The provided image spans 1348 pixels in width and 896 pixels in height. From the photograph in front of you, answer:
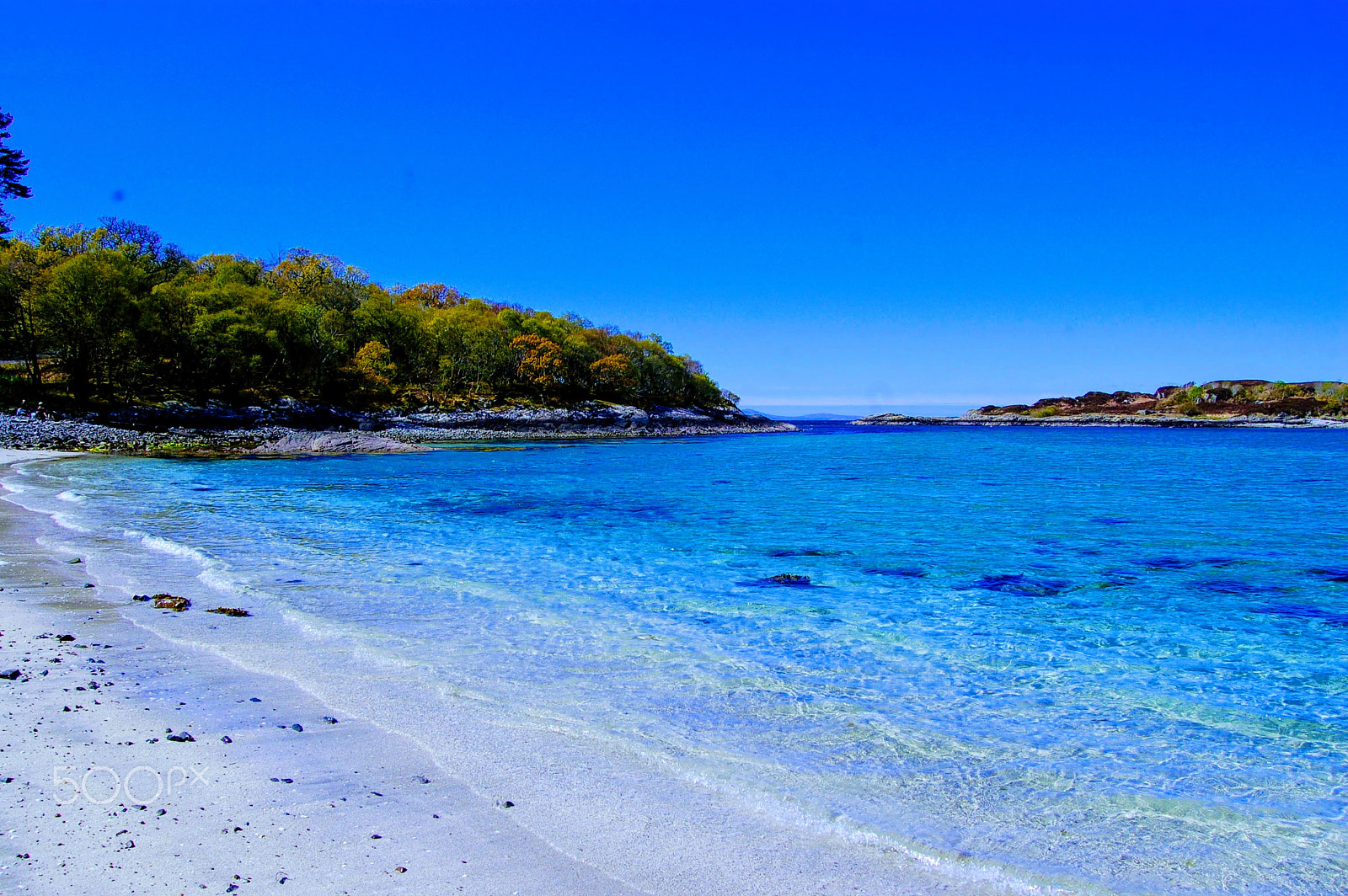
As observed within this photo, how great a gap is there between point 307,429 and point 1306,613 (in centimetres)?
6047

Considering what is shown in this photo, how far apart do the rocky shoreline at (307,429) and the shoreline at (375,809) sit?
37771 mm

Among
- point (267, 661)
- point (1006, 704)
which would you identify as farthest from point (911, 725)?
point (267, 661)

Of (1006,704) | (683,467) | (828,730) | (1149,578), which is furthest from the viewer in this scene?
(683,467)

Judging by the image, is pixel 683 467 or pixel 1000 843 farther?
pixel 683 467

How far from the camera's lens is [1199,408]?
155500mm

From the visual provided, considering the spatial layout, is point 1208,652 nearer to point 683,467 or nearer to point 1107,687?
point 1107,687

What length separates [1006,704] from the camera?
248 inches

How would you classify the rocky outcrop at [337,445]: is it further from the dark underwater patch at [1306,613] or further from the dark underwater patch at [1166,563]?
the dark underwater patch at [1306,613]

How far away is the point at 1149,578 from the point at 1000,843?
9.36 metres

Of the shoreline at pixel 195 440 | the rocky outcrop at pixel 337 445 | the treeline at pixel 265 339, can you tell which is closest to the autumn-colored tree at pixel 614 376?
the treeline at pixel 265 339

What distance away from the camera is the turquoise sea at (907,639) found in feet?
14.6

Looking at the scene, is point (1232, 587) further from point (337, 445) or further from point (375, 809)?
point (337, 445)

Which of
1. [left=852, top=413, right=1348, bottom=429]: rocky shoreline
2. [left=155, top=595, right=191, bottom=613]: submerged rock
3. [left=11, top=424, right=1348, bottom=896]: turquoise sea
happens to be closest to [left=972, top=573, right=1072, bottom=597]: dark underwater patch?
[left=11, top=424, right=1348, bottom=896]: turquoise sea

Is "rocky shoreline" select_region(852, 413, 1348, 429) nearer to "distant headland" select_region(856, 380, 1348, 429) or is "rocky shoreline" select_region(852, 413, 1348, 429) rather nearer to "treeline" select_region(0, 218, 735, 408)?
"distant headland" select_region(856, 380, 1348, 429)
